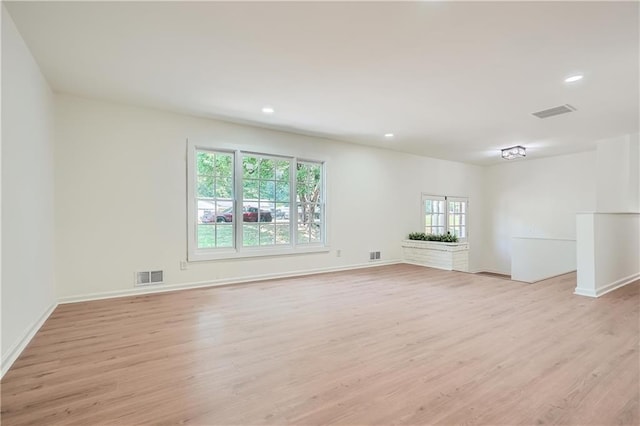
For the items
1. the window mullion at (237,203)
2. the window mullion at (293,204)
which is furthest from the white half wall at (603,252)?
the window mullion at (237,203)

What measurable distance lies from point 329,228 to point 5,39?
4.88 m

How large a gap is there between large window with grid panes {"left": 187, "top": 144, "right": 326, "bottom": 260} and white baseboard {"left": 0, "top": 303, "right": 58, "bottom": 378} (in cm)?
183

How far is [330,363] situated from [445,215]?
696cm

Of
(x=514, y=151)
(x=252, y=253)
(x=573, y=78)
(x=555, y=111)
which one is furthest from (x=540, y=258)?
(x=252, y=253)

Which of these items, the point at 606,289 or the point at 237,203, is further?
the point at 237,203

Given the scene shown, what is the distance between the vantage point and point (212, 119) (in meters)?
4.94

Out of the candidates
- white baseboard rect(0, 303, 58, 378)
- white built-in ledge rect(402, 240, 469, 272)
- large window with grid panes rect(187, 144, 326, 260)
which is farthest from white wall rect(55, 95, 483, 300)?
white built-in ledge rect(402, 240, 469, 272)

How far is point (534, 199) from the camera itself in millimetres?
8047

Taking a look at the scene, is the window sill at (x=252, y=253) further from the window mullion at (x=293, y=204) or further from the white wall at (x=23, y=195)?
the white wall at (x=23, y=195)

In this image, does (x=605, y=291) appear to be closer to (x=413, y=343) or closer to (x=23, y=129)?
(x=413, y=343)

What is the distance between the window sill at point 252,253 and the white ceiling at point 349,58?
2134mm

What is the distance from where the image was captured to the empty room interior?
2.10 meters

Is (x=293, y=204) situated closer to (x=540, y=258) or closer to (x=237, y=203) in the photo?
(x=237, y=203)

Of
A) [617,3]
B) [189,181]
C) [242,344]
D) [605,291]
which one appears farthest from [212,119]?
[605,291]
